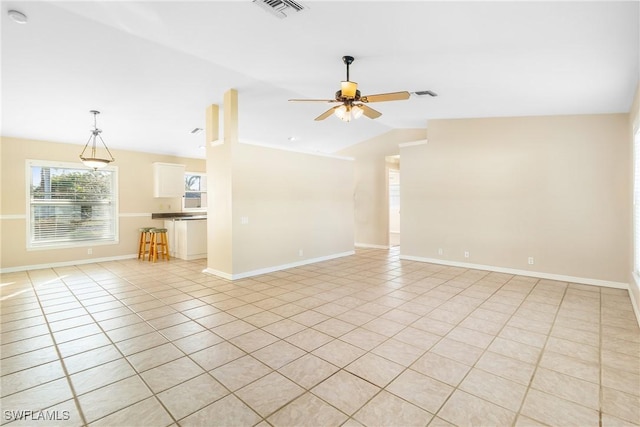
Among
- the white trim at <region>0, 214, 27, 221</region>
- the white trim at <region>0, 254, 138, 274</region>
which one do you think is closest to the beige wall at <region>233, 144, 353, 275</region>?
the white trim at <region>0, 254, 138, 274</region>

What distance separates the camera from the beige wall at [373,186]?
8.27 metres

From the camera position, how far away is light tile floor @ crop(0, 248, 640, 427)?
73.6 inches

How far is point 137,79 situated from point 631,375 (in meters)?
5.99

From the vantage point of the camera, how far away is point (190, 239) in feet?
23.0

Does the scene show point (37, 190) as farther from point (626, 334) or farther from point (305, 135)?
point (626, 334)

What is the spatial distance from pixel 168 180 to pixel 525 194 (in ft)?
25.4

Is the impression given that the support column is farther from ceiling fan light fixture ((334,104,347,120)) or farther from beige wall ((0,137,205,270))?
beige wall ((0,137,205,270))

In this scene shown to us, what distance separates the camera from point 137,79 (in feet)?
13.5

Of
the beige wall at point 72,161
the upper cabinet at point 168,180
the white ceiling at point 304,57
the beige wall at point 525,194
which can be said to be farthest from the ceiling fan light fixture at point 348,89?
the beige wall at point 72,161

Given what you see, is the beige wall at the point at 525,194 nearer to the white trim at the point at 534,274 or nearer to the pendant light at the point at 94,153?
the white trim at the point at 534,274

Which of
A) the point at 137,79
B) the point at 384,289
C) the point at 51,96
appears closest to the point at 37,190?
the point at 51,96

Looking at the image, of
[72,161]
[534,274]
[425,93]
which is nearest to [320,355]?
[425,93]

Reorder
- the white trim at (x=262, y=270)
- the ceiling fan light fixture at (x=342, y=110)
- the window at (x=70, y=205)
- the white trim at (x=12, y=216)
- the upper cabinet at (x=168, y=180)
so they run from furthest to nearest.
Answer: the upper cabinet at (x=168, y=180), the window at (x=70, y=205), the white trim at (x=12, y=216), the white trim at (x=262, y=270), the ceiling fan light fixture at (x=342, y=110)

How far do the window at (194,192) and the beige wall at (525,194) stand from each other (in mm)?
5464
